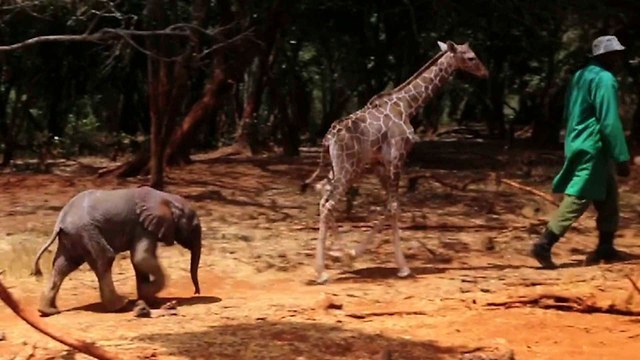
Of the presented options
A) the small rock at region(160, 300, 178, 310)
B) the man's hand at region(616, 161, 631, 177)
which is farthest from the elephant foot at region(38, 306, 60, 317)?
the man's hand at region(616, 161, 631, 177)

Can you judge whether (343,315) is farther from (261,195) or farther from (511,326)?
(261,195)

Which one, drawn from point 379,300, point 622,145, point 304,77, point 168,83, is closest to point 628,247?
point 622,145

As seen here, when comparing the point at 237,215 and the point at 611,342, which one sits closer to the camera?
the point at 611,342

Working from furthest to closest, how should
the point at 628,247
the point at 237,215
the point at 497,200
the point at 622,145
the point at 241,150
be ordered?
the point at 241,150 < the point at 497,200 < the point at 237,215 < the point at 628,247 < the point at 622,145

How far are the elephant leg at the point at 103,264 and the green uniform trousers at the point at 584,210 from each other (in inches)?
135

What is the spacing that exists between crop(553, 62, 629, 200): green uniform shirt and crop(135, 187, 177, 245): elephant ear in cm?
311

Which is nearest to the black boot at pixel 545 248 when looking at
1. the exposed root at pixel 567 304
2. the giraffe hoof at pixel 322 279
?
the exposed root at pixel 567 304

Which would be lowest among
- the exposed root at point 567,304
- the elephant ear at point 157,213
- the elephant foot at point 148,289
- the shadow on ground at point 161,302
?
the shadow on ground at point 161,302

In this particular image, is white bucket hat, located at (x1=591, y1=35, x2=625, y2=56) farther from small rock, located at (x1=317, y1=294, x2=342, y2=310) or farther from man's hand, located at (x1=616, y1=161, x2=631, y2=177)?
small rock, located at (x1=317, y1=294, x2=342, y2=310)

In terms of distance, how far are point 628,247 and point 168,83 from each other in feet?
18.1

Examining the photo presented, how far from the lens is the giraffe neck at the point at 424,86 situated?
844 centimetres

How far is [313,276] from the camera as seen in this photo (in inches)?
319

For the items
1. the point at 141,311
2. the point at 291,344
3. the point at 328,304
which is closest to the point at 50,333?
the point at 291,344

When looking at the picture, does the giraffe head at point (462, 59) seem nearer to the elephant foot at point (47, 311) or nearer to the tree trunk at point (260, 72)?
the elephant foot at point (47, 311)
